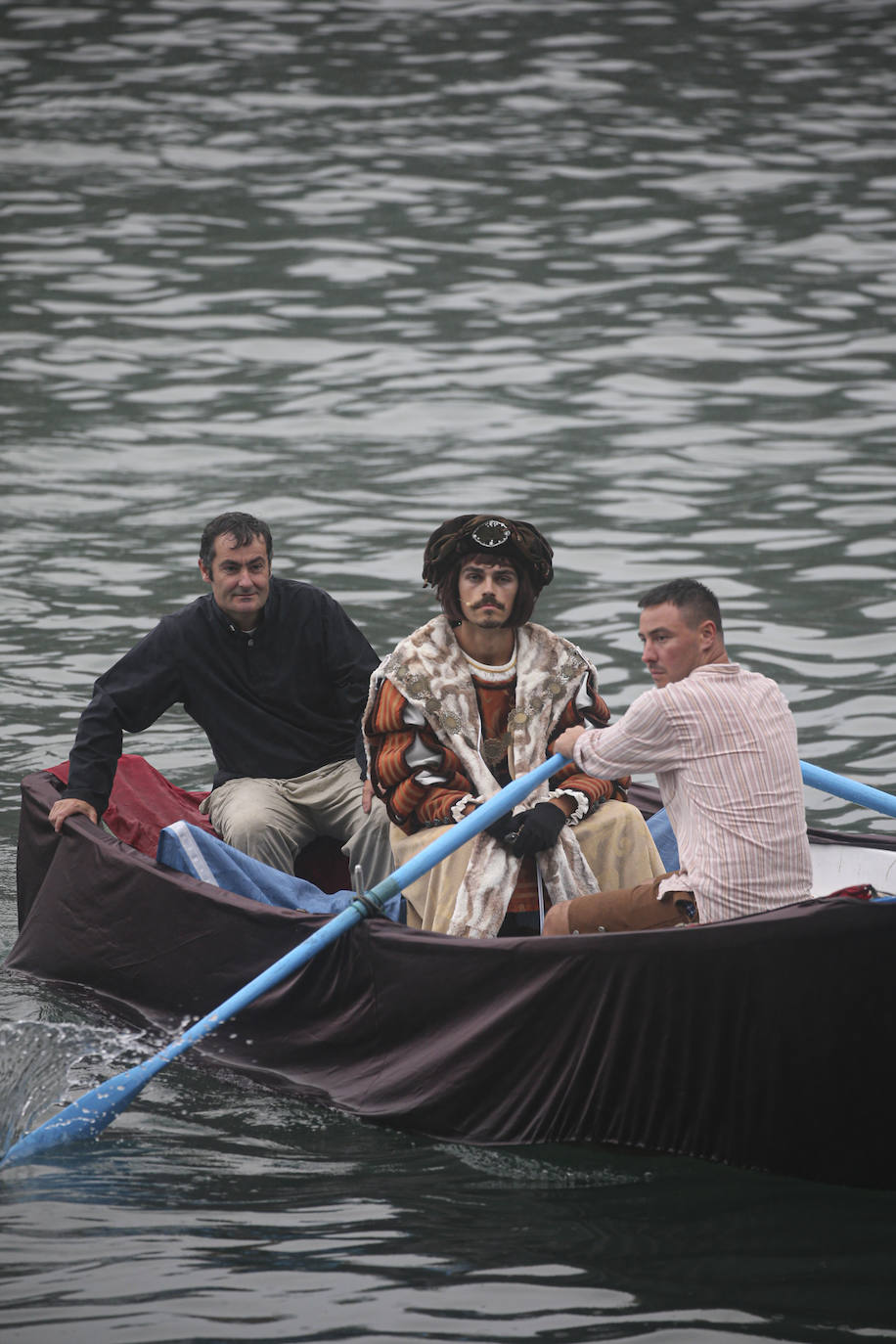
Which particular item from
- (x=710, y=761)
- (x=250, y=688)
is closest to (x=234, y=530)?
(x=250, y=688)

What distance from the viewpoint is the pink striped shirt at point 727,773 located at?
4.74 meters

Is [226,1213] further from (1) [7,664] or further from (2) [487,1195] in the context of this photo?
(1) [7,664]

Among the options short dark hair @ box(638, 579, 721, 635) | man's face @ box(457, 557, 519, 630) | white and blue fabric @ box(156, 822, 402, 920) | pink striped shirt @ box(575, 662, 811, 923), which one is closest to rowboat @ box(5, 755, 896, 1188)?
white and blue fabric @ box(156, 822, 402, 920)

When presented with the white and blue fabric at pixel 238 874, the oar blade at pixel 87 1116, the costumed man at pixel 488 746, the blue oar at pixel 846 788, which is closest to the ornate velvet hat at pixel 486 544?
the costumed man at pixel 488 746

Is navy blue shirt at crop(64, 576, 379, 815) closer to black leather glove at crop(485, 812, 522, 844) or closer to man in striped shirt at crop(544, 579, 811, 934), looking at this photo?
black leather glove at crop(485, 812, 522, 844)

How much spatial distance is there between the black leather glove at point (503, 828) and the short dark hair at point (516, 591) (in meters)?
0.56

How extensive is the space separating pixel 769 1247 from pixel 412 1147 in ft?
3.32

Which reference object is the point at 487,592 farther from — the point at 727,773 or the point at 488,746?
the point at 727,773

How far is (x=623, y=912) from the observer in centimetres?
503

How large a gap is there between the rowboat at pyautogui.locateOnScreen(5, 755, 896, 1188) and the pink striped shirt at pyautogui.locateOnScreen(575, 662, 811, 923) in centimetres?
29

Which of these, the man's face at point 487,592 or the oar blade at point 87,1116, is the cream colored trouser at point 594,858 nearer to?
the man's face at point 487,592

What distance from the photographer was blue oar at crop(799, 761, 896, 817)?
5227 mm

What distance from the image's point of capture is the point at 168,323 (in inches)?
596

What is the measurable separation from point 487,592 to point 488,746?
441 millimetres
